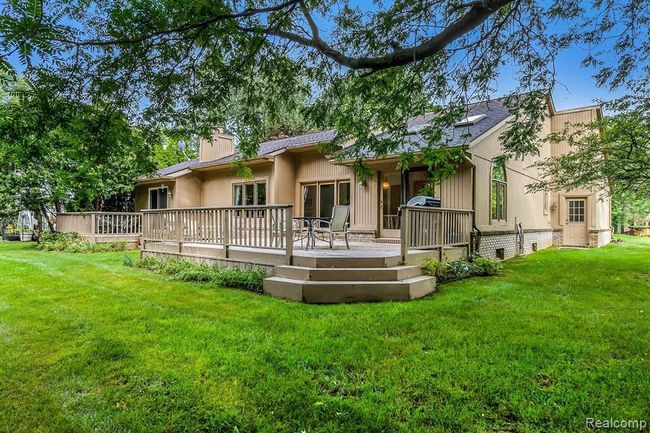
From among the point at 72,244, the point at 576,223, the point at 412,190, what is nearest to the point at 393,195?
the point at 412,190

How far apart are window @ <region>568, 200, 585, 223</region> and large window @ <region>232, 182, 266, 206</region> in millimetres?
13496

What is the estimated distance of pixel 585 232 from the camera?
15.8 m

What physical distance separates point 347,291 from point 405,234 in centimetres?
168

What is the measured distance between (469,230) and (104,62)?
8.10 metres

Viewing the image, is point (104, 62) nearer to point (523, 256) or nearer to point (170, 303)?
point (170, 303)

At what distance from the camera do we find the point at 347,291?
5.50 m

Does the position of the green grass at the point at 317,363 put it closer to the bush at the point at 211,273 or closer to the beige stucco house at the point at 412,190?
the bush at the point at 211,273

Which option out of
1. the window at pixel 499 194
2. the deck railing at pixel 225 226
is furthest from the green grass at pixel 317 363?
the window at pixel 499 194

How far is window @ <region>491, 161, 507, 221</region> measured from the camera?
10391 mm

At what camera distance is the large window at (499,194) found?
34.1 feet

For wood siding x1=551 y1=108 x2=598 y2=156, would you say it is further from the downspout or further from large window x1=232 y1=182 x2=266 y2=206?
large window x1=232 y1=182 x2=266 y2=206

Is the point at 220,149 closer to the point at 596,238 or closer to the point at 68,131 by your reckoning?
the point at 68,131

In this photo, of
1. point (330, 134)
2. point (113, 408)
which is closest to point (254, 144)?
point (113, 408)

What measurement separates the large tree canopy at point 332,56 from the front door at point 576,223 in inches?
495
